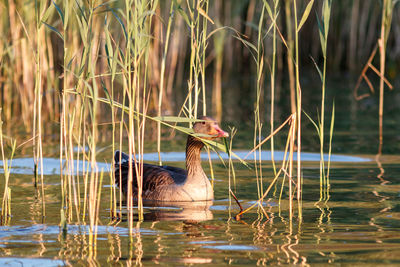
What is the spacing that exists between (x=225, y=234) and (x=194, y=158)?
176cm

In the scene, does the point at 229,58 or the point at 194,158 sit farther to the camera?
the point at 229,58

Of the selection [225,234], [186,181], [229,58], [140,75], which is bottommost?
[225,234]

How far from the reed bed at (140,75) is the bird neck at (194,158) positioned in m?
0.35

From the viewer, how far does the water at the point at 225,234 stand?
15.9 ft

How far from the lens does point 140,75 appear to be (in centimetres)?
1299

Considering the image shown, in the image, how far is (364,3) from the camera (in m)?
16.8

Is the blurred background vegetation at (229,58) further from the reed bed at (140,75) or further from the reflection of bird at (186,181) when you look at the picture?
the reflection of bird at (186,181)

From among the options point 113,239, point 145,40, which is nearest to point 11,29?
point 145,40

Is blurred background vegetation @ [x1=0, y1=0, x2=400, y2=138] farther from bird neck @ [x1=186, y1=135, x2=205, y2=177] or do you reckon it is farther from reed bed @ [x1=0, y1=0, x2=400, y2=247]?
bird neck @ [x1=186, y1=135, x2=205, y2=177]

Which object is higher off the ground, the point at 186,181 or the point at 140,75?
the point at 140,75

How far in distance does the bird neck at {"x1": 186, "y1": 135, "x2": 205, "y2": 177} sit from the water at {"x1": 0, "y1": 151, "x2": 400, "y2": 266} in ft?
1.16

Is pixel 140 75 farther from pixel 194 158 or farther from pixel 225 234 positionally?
pixel 225 234

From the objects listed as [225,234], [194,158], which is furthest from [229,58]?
[225,234]

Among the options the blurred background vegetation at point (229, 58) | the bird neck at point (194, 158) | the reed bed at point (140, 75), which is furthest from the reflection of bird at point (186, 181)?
the blurred background vegetation at point (229, 58)
